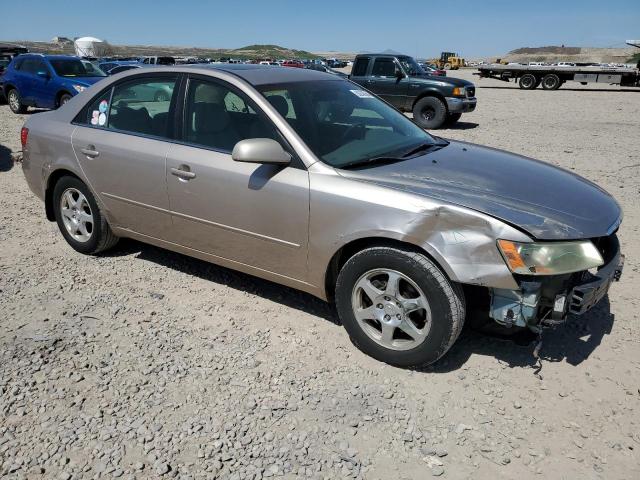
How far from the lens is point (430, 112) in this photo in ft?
46.6

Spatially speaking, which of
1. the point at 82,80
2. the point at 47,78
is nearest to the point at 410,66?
the point at 82,80

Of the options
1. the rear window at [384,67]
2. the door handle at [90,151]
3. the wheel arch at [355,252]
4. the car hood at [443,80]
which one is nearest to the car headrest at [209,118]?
the door handle at [90,151]

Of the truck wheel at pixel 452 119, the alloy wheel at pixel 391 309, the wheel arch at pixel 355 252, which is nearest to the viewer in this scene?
the wheel arch at pixel 355 252

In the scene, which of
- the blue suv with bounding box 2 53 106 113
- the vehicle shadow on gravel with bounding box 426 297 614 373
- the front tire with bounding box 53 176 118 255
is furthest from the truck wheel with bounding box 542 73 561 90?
the front tire with bounding box 53 176 118 255

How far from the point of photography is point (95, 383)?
3143 millimetres

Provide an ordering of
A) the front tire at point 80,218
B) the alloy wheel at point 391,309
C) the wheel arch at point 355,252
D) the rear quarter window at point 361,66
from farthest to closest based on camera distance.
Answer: the rear quarter window at point 361,66
the front tire at point 80,218
the alloy wheel at point 391,309
the wheel arch at point 355,252

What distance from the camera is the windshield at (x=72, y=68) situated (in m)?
14.3

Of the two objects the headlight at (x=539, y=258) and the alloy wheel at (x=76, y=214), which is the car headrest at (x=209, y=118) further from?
the headlight at (x=539, y=258)

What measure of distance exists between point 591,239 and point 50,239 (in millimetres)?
4738

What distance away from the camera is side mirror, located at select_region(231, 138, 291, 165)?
329 centimetres

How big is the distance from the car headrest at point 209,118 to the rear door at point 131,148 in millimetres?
224

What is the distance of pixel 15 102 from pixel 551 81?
81.5 ft

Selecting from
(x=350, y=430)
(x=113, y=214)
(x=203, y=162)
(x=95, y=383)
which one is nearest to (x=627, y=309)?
(x=350, y=430)

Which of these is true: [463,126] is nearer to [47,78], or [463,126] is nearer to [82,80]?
[82,80]
